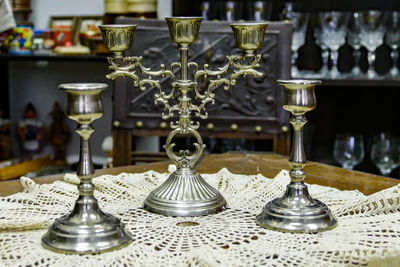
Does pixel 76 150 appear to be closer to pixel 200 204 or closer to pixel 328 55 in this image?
pixel 328 55

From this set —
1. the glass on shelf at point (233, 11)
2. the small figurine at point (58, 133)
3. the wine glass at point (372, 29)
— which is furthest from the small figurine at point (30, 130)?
the wine glass at point (372, 29)

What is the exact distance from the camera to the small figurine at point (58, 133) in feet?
9.26

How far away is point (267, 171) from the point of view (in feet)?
3.81

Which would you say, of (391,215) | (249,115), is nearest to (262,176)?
(391,215)

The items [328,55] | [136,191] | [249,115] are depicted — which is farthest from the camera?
[328,55]

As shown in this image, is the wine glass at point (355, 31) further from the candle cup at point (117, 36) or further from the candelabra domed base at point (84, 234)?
the candelabra domed base at point (84, 234)

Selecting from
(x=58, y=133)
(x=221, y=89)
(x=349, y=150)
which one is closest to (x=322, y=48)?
(x=349, y=150)

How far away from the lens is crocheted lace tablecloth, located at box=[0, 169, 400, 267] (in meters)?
0.67

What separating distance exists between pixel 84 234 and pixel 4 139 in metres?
2.18

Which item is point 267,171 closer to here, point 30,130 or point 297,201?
point 297,201

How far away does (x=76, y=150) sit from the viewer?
2895 millimetres

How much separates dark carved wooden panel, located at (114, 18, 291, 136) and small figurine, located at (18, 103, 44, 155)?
1.17m

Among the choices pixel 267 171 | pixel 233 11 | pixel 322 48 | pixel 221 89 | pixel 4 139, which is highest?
pixel 233 11

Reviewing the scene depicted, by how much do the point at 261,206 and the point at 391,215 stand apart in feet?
0.59
